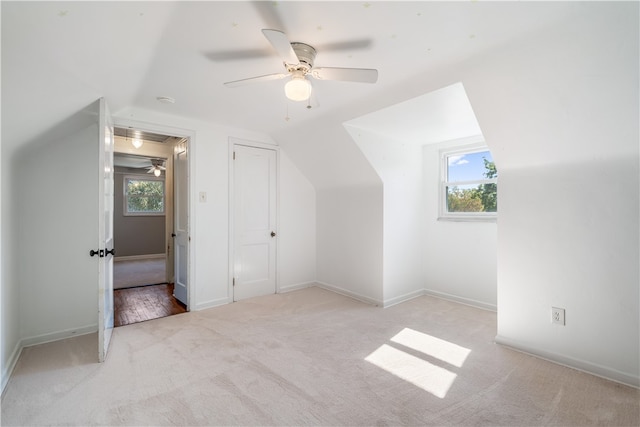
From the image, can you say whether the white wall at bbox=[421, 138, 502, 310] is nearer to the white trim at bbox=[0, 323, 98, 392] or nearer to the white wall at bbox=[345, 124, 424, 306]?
the white wall at bbox=[345, 124, 424, 306]

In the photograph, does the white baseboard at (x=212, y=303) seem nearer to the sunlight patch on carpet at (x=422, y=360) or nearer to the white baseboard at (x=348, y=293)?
the white baseboard at (x=348, y=293)

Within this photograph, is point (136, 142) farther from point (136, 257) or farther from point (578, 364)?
point (578, 364)

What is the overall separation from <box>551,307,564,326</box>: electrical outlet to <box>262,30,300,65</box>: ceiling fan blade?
8.88ft

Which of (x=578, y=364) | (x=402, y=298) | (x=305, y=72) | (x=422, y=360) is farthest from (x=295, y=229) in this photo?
(x=578, y=364)

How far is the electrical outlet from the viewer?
2.34 m

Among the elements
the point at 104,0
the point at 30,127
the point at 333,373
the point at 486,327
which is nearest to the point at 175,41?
the point at 104,0

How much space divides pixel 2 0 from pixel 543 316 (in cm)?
Answer: 372

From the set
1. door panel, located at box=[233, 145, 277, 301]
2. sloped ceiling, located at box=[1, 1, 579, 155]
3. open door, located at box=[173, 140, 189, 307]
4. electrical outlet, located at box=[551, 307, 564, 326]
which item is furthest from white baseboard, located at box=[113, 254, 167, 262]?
electrical outlet, located at box=[551, 307, 564, 326]

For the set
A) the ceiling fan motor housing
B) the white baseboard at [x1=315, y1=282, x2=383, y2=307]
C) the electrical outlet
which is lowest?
the white baseboard at [x1=315, y1=282, x2=383, y2=307]

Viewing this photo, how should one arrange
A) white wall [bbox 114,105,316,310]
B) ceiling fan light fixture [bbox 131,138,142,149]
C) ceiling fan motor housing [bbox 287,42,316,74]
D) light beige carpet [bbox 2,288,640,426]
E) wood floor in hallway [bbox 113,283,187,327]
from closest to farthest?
1. light beige carpet [bbox 2,288,640,426]
2. ceiling fan motor housing [bbox 287,42,316,74]
3. wood floor in hallway [bbox 113,283,187,327]
4. white wall [bbox 114,105,316,310]
5. ceiling fan light fixture [bbox 131,138,142,149]

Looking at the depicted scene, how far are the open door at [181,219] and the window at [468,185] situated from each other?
3.36 meters

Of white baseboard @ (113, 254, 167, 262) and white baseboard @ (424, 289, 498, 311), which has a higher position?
white baseboard @ (113, 254, 167, 262)

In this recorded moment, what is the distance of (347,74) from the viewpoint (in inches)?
73.1

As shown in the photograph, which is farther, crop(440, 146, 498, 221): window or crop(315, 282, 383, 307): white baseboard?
crop(315, 282, 383, 307): white baseboard
